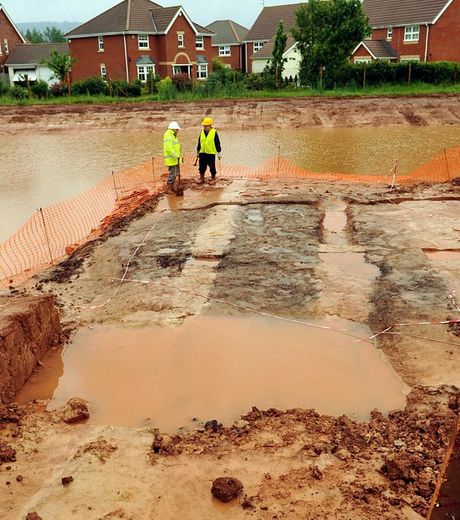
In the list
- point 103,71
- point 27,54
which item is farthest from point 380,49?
point 27,54

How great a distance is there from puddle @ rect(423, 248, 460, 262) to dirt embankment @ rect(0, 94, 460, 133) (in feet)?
62.5

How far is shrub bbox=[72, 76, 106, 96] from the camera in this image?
114ft

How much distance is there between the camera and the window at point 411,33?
3966 cm

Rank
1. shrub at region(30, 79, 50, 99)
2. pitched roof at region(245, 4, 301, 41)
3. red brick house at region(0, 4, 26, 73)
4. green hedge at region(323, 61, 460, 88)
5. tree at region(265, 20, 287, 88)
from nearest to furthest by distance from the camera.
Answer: green hedge at region(323, 61, 460, 88) < shrub at region(30, 79, 50, 99) < tree at region(265, 20, 287, 88) < red brick house at region(0, 4, 26, 73) < pitched roof at region(245, 4, 301, 41)

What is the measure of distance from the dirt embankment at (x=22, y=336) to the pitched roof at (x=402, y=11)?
39108mm

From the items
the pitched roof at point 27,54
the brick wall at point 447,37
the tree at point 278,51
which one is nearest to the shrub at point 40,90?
the tree at point 278,51

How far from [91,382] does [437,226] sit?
7.09 metres

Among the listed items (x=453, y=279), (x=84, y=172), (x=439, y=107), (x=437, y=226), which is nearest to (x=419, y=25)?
(x=439, y=107)

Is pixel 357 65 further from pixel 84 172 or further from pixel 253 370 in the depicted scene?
pixel 253 370

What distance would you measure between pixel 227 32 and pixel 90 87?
29252 millimetres

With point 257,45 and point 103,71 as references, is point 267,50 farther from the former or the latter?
point 103,71

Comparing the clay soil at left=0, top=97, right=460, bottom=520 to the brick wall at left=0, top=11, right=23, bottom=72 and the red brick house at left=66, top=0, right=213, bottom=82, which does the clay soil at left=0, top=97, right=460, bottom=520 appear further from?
the brick wall at left=0, top=11, right=23, bottom=72

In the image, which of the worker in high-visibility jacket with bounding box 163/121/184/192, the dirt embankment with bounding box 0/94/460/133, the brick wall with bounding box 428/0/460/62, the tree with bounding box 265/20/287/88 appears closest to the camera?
the worker in high-visibility jacket with bounding box 163/121/184/192

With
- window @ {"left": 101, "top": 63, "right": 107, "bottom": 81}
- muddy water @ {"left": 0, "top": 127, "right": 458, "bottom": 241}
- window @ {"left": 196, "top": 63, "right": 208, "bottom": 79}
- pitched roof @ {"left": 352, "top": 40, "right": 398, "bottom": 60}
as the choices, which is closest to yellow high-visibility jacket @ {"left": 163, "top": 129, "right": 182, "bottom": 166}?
muddy water @ {"left": 0, "top": 127, "right": 458, "bottom": 241}
